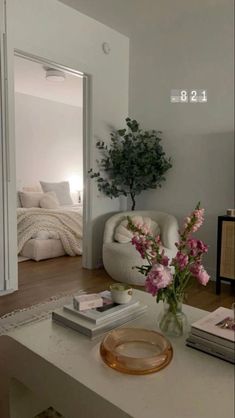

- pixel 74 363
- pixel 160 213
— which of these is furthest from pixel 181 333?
pixel 160 213

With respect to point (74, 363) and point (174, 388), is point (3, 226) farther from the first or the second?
point (174, 388)

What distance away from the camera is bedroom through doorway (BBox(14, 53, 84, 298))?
12.4ft

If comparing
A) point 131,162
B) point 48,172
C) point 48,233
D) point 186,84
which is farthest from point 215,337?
point 48,172

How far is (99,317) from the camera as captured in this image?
4.40 feet

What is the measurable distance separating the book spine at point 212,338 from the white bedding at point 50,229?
9.82 ft

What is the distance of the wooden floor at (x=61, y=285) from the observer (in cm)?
275

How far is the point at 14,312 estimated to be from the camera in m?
2.49

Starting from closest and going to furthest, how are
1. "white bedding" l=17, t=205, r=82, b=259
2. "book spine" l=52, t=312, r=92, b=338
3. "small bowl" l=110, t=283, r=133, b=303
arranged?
"book spine" l=52, t=312, r=92, b=338 → "small bowl" l=110, t=283, r=133, b=303 → "white bedding" l=17, t=205, r=82, b=259

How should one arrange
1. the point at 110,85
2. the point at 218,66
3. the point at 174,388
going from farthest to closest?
the point at 110,85, the point at 218,66, the point at 174,388

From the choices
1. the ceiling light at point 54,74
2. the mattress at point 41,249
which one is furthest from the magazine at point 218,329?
the ceiling light at point 54,74

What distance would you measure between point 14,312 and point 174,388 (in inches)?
70.1

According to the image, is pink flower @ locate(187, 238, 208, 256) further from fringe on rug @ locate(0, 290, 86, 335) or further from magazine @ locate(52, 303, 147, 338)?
fringe on rug @ locate(0, 290, 86, 335)

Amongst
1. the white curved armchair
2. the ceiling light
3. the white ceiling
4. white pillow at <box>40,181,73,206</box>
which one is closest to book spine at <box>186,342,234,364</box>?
the white curved armchair

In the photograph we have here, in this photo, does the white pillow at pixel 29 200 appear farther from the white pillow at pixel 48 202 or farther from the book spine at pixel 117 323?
the book spine at pixel 117 323
